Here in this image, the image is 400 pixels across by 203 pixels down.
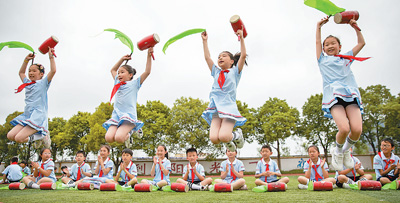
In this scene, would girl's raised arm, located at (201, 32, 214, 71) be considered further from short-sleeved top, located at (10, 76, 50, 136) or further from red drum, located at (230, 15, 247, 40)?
short-sleeved top, located at (10, 76, 50, 136)

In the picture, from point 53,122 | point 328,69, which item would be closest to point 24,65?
point 328,69

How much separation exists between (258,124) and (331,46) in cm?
2176

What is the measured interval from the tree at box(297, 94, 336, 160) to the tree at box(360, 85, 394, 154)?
2.99m

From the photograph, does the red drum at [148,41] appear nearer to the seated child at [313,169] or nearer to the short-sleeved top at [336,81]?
the short-sleeved top at [336,81]

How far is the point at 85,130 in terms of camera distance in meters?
30.5

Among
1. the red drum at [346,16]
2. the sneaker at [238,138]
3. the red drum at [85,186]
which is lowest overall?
the red drum at [85,186]

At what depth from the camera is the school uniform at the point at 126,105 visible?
261 inches

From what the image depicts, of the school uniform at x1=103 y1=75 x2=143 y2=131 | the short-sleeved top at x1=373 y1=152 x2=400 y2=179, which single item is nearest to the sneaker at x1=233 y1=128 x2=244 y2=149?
the school uniform at x1=103 y1=75 x2=143 y2=131

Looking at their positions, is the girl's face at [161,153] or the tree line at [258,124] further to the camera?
the tree line at [258,124]

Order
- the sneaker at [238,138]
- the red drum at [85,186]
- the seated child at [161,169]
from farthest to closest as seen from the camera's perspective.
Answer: the seated child at [161,169] < the red drum at [85,186] < the sneaker at [238,138]

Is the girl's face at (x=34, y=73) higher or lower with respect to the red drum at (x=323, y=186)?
higher

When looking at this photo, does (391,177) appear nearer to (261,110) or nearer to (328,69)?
(328,69)

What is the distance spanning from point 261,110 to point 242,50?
22.0 metres

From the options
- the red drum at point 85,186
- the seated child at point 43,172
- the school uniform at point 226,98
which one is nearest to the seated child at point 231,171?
the school uniform at point 226,98
